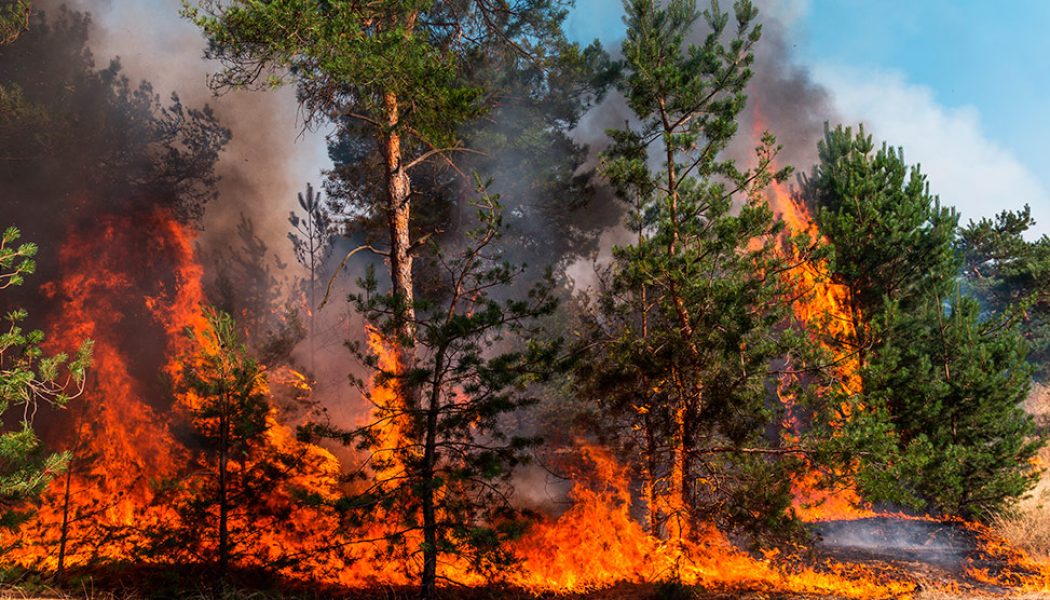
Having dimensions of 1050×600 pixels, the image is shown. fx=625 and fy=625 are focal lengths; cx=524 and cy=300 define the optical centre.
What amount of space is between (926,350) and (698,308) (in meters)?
7.46

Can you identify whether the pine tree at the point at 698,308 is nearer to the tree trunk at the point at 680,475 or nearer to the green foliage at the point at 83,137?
the tree trunk at the point at 680,475

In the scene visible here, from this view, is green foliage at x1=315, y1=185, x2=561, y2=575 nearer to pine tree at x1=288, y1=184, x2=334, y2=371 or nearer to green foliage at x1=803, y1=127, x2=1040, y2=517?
green foliage at x1=803, y1=127, x2=1040, y2=517

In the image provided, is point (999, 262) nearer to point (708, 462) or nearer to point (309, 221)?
point (708, 462)

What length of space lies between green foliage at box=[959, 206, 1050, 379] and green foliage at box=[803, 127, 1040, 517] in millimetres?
7680

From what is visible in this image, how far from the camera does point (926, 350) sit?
13594 mm

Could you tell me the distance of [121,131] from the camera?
18.8 m

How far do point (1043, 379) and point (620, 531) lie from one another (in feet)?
85.4

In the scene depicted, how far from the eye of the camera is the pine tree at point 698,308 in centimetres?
923

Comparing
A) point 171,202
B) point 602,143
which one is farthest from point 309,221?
point 602,143

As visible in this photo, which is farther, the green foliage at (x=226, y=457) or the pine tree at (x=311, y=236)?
the pine tree at (x=311, y=236)

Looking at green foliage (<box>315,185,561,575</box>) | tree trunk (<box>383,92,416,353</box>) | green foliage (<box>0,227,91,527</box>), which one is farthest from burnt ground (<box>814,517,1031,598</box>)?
green foliage (<box>0,227,91,527</box>)

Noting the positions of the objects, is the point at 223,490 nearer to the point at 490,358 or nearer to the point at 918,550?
the point at 490,358

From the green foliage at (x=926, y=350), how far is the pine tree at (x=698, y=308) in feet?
4.68

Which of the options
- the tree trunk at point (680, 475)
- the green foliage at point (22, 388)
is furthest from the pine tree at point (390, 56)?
the tree trunk at point (680, 475)
